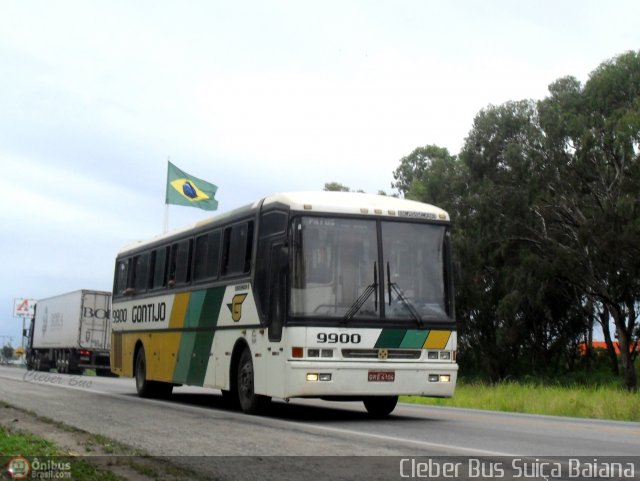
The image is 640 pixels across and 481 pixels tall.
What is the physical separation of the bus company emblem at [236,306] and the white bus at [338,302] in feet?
0.11

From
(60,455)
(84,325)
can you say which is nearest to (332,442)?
(60,455)

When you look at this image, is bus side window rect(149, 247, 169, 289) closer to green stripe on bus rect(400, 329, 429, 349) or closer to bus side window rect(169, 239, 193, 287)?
bus side window rect(169, 239, 193, 287)

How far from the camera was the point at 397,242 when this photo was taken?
15117mm

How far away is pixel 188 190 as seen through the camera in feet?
127

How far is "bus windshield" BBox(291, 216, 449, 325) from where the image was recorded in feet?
47.6

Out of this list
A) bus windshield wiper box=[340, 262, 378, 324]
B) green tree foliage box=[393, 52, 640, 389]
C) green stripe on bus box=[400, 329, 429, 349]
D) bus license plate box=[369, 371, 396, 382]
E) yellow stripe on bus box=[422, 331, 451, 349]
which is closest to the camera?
bus windshield wiper box=[340, 262, 378, 324]

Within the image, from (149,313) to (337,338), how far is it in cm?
810

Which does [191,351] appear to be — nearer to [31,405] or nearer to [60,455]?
[31,405]

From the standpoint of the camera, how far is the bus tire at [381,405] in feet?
53.7

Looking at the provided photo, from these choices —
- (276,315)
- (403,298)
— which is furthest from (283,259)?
(403,298)

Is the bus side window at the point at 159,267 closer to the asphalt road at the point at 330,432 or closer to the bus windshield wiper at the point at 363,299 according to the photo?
the asphalt road at the point at 330,432

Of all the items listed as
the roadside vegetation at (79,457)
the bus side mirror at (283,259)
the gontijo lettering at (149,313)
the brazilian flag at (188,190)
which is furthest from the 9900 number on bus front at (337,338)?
the brazilian flag at (188,190)

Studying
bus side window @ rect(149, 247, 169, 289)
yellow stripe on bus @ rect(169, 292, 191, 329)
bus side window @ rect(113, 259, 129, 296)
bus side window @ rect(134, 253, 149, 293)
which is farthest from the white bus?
bus side window @ rect(113, 259, 129, 296)

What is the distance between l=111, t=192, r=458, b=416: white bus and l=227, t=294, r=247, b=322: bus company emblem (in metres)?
0.03
